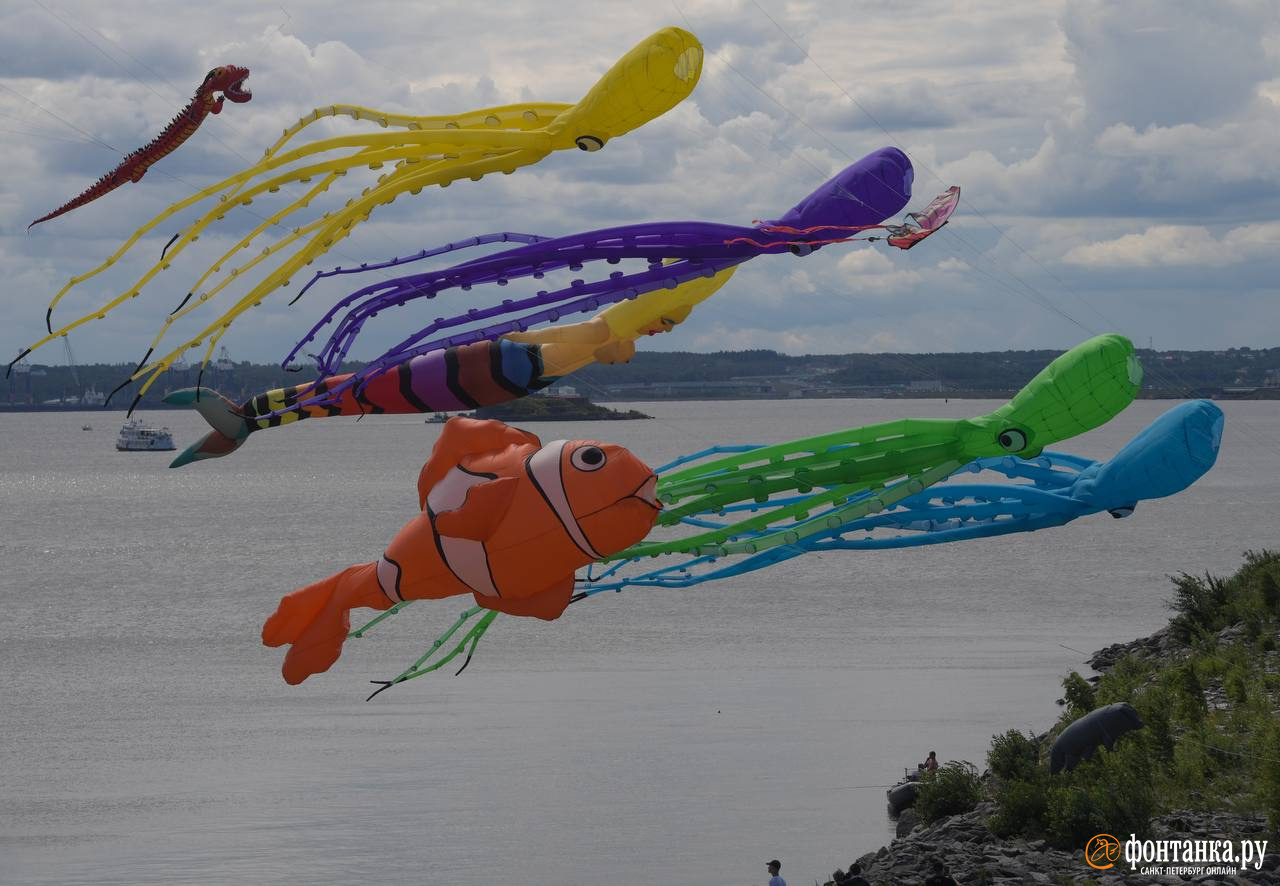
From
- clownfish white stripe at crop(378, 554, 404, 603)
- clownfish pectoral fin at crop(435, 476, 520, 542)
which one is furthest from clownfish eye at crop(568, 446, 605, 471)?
clownfish white stripe at crop(378, 554, 404, 603)

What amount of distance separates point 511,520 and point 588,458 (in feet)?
3.16

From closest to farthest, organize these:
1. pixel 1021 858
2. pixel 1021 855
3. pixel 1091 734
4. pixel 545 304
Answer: pixel 545 304 → pixel 1021 858 → pixel 1021 855 → pixel 1091 734

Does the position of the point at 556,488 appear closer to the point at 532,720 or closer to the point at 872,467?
the point at 872,467

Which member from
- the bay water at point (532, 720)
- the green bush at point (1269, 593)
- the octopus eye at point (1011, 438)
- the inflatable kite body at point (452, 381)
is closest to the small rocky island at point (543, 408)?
the inflatable kite body at point (452, 381)

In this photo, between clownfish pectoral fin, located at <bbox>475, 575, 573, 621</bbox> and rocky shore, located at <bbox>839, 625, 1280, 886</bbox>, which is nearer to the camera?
clownfish pectoral fin, located at <bbox>475, 575, 573, 621</bbox>

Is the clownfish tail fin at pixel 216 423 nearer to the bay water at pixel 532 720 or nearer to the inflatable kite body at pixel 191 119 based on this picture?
the inflatable kite body at pixel 191 119

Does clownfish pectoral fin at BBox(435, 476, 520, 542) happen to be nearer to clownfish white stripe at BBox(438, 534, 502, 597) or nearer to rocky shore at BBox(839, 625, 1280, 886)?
→ clownfish white stripe at BBox(438, 534, 502, 597)

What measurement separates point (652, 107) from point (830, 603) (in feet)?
223

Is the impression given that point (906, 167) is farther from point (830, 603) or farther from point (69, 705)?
point (830, 603)

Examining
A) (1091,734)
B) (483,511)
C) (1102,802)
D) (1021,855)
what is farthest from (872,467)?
(1091,734)

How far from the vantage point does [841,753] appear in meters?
48.1

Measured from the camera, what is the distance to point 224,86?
52.9 ft

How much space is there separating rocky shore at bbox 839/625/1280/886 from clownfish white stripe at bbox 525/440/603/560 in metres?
13.1

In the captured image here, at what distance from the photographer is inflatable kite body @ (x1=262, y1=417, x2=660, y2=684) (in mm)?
15125
